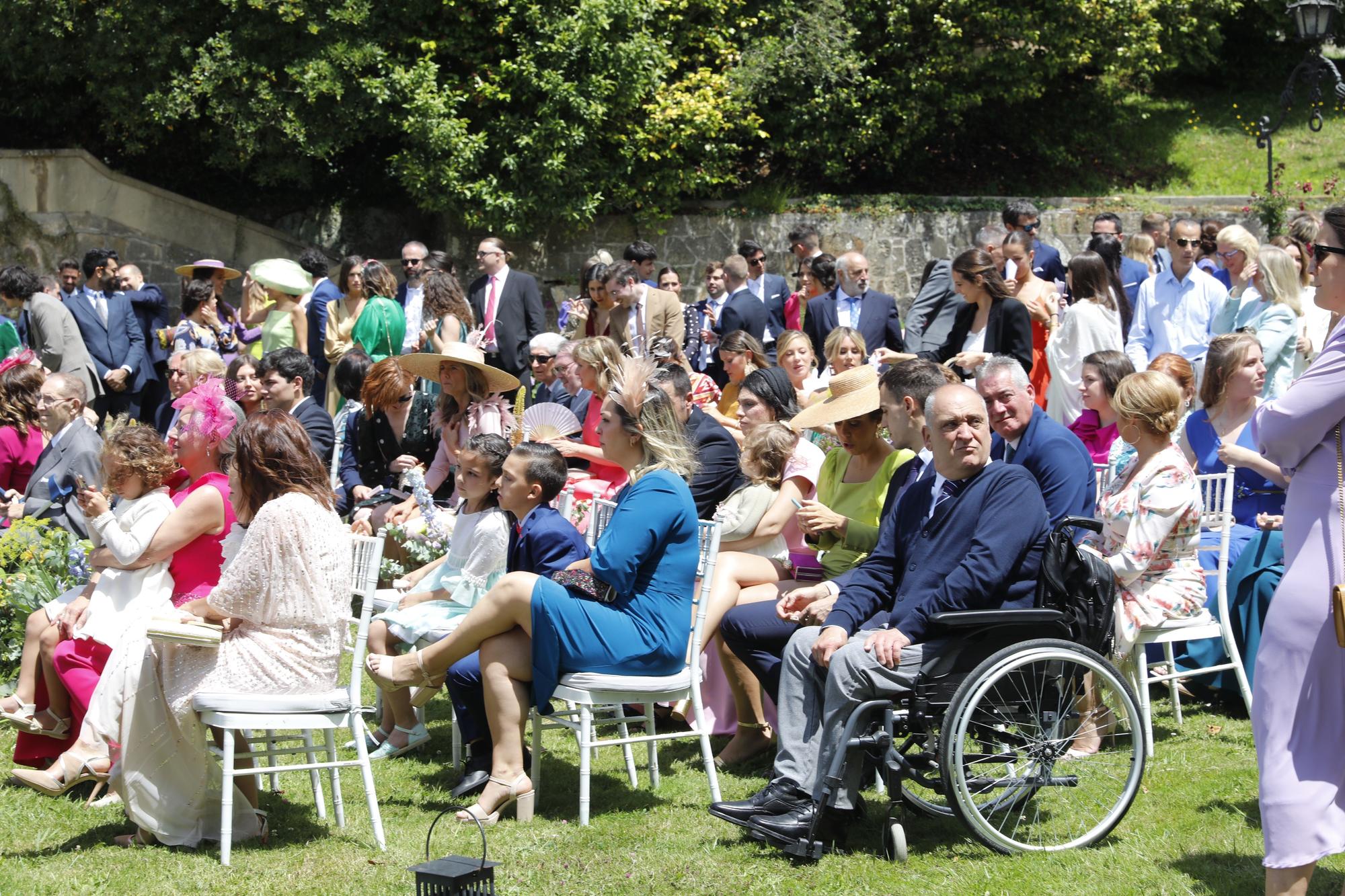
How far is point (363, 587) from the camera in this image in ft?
17.2

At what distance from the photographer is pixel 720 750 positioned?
19.0 ft

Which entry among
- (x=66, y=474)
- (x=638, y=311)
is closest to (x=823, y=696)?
(x=66, y=474)

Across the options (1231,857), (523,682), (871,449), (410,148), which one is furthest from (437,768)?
(410,148)

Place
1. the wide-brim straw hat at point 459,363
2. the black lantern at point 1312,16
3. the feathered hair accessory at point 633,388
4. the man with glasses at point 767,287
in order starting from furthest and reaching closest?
the black lantern at point 1312,16 → the man with glasses at point 767,287 → the wide-brim straw hat at point 459,363 → the feathered hair accessory at point 633,388

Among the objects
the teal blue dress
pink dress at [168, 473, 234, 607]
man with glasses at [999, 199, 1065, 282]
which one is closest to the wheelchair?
the teal blue dress

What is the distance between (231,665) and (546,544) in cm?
127

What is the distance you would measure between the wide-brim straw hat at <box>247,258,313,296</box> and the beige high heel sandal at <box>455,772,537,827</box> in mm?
6531

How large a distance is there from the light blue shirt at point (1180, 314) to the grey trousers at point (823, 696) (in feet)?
16.2

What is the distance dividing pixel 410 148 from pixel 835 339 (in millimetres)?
9219

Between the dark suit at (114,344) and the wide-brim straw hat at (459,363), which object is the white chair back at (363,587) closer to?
the wide-brim straw hat at (459,363)

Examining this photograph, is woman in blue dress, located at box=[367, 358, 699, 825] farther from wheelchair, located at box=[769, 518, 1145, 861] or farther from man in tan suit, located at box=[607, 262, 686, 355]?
man in tan suit, located at box=[607, 262, 686, 355]

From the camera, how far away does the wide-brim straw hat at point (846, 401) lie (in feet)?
18.2

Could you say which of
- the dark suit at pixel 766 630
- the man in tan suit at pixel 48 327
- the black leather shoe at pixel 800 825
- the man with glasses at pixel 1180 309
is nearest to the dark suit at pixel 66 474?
the dark suit at pixel 766 630

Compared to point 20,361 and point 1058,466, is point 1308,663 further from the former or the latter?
point 20,361
